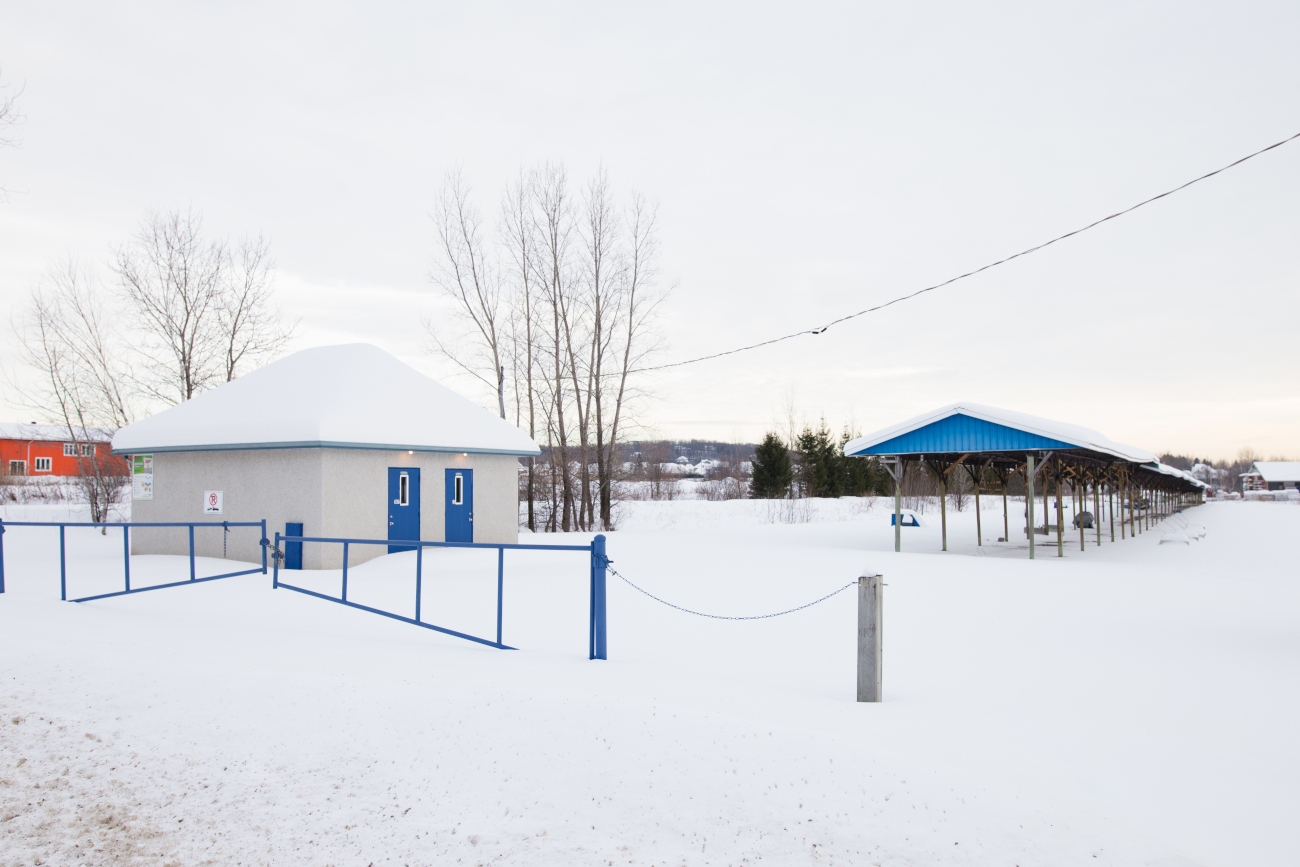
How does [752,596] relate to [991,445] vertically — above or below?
below

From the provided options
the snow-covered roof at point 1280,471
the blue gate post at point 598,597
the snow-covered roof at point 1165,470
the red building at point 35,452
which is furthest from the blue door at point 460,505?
the snow-covered roof at point 1280,471

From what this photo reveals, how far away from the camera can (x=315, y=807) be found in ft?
13.6

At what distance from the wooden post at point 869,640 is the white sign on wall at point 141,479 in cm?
1705

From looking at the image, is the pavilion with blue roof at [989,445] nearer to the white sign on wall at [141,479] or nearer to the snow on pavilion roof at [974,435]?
the snow on pavilion roof at [974,435]

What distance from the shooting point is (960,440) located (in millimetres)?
18641

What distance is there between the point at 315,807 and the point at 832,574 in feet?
38.9

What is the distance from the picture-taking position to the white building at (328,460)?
575 inches

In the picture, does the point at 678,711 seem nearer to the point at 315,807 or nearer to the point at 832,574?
the point at 315,807

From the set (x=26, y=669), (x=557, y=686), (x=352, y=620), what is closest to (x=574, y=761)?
(x=557, y=686)

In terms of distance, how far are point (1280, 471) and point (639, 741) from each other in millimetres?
137741

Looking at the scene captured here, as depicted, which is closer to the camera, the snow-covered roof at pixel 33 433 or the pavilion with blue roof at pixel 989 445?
the pavilion with blue roof at pixel 989 445

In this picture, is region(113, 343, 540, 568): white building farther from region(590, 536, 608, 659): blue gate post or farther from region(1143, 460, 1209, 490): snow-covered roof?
region(1143, 460, 1209, 490): snow-covered roof

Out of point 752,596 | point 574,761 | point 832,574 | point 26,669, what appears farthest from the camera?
point 832,574

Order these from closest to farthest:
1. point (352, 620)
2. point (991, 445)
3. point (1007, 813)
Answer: point (1007, 813)
point (352, 620)
point (991, 445)
